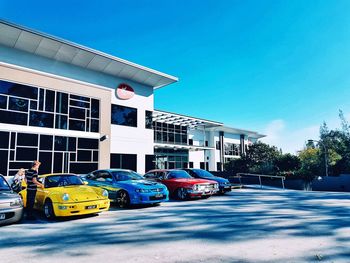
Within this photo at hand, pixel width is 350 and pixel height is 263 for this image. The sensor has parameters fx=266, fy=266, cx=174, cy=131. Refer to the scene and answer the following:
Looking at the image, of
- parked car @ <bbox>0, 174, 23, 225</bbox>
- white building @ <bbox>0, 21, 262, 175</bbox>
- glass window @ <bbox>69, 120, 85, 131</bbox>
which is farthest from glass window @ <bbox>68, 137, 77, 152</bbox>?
parked car @ <bbox>0, 174, 23, 225</bbox>

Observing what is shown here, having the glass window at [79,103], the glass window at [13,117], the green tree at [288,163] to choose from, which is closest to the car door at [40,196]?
the glass window at [13,117]

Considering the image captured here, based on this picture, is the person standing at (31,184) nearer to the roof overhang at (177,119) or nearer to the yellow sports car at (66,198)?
the yellow sports car at (66,198)

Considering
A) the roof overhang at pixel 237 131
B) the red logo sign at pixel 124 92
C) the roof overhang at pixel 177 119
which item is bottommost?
the roof overhang at pixel 177 119

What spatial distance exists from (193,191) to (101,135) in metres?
10.1

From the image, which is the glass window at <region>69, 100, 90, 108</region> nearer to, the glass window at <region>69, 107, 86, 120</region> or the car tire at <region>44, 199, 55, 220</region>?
the glass window at <region>69, 107, 86, 120</region>

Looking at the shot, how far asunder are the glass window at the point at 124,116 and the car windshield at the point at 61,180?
1158 cm

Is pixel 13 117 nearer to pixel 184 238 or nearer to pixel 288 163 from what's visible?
pixel 184 238

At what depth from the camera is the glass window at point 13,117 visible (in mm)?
15609

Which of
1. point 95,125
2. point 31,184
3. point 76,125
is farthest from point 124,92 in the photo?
point 31,184

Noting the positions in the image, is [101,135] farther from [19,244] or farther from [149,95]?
[19,244]

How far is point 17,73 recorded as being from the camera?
16.2 meters

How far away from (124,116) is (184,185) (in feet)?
36.9

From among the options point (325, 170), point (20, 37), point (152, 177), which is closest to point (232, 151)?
point (325, 170)

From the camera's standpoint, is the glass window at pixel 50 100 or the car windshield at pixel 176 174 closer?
the car windshield at pixel 176 174
